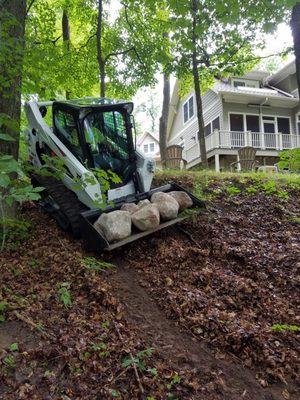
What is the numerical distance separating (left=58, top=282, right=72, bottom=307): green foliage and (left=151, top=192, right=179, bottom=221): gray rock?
83.1 inches

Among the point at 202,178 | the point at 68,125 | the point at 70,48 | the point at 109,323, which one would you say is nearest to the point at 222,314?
the point at 109,323

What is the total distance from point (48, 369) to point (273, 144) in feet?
62.7

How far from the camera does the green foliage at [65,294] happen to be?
408 centimetres

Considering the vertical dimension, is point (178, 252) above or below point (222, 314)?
above

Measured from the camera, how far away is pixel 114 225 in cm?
545

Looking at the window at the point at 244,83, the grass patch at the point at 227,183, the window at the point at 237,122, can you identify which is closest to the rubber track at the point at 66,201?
the grass patch at the point at 227,183

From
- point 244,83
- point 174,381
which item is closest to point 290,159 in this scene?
point 174,381

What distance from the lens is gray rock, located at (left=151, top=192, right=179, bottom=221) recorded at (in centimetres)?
600

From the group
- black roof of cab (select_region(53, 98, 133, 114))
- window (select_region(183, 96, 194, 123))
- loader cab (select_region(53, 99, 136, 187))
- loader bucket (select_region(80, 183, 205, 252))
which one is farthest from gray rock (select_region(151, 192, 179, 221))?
window (select_region(183, 96, 194, 123))

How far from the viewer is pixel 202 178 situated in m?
9.09

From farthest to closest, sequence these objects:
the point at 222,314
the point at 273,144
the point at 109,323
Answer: the point at 273,144, the point at 222,314, the point at 109,323

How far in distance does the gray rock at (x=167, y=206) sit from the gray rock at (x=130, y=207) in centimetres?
36

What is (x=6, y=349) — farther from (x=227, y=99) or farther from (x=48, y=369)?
(x=227, y=99)

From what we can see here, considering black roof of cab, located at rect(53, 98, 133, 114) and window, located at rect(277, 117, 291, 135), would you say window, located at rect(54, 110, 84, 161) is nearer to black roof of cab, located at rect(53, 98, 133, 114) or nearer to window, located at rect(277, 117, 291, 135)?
black roof of cab, located at rect(53, 98, 133, 114)
